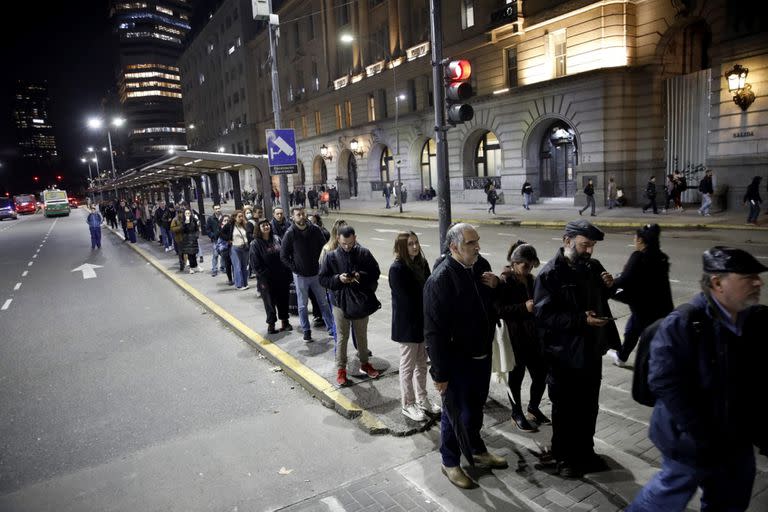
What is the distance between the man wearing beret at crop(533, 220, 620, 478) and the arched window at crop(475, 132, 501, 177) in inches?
1106

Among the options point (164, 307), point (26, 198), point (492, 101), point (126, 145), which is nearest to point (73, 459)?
point (164, 307)

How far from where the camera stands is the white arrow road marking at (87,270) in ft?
52.5

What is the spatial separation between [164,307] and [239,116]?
62.1 metres

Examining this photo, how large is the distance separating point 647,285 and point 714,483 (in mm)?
2951

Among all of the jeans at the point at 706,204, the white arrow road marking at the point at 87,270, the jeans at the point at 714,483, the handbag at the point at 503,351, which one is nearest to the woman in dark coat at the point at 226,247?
the white arrow road marking at the point at 87,270

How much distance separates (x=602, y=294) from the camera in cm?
396

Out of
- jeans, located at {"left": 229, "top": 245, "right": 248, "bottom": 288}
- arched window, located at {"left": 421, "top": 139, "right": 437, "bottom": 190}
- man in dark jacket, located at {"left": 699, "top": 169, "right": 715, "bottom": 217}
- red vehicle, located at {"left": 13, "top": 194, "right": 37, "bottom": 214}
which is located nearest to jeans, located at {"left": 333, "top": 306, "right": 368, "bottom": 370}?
jeans, located at {"left": 229, "top": 245, "right": 248, "bottom": 288}

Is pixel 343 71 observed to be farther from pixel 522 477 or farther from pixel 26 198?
pixel 26 198

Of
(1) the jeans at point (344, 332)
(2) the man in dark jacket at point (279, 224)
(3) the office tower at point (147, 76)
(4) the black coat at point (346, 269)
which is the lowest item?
(1) the jeans at point (344, 332)

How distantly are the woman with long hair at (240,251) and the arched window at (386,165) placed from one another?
3003cm

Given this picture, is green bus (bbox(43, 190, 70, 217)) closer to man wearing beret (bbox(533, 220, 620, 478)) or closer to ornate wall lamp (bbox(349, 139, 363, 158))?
ornate wall lamp (bbox(349, 139, 363, 158))

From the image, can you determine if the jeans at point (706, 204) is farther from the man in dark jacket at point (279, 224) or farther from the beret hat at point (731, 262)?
the beret hat at point (731, 262)

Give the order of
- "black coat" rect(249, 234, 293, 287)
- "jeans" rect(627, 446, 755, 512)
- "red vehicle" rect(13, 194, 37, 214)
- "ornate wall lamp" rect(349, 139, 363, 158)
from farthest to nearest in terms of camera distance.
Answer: "red vehicle" rect(13, 194, 37, 214), "ornate wall lamp" rect(349, 139, 363, 158), "black coat" rect(249, 234, 293, 287), "jeans" rect(627, 446, 755, 512)

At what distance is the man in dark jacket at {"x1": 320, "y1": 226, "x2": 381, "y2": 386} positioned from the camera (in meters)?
5.83
